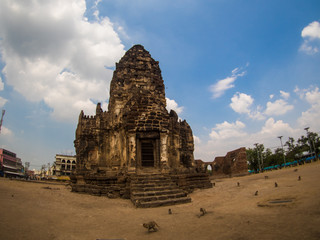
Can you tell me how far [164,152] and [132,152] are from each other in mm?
2072

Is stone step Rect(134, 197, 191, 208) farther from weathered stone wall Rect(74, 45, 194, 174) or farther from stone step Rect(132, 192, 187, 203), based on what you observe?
weathered stone wall Rect(74, 45, 194, 174)

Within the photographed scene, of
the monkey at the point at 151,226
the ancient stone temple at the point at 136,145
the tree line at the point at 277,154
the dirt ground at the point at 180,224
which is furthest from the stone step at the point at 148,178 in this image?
the tree line at the point at 277,154

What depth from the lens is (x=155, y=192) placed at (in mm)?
9383

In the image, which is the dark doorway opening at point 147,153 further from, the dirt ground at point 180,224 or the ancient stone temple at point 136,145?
the dirt ground at point 180,224

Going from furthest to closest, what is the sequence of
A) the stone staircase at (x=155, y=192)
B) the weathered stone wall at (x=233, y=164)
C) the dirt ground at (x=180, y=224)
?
the weathered stone wall at (x=233, y=164)
the stone staircase at (x=155, y=192)
the dirt ground at (x=180, y=224)

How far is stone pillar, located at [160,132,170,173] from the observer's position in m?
12.3

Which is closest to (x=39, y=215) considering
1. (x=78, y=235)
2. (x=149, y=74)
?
(x=78, y=235)

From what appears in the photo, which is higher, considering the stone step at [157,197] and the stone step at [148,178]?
the stone step at [148,178]

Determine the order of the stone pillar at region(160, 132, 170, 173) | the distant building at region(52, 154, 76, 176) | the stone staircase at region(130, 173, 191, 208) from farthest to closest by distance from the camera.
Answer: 1. the distant building at region(52, 154, 76, 176)
2. the stone pillar at region(160, 132, 170, 173)
3. the stone staircase at region(130, 173, 191, 208)

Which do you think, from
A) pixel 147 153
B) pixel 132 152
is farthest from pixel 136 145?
pixel 147 153

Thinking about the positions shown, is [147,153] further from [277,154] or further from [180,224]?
[277,154]

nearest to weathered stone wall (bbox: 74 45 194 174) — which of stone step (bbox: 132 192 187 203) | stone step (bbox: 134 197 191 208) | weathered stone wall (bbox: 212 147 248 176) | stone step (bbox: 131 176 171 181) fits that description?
stone step (bbox: 131 176 171 181)

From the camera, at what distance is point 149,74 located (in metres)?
16.7

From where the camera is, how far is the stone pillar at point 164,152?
12302 mm
